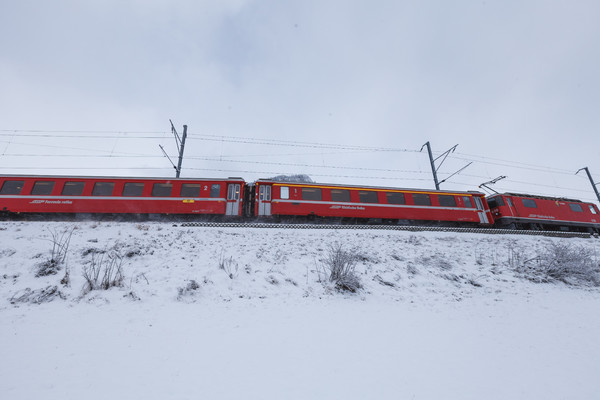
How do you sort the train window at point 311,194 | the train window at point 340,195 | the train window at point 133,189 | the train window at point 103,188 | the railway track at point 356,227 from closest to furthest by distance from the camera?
the railway track at point 356,227 < the train window at point 103,188 < the train window at point 133,189 < the train window at point 311,194 < the train window at point 340,195

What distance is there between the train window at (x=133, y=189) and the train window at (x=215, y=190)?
11.6ft

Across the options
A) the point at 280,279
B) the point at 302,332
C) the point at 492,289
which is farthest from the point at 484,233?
the point at 302,332

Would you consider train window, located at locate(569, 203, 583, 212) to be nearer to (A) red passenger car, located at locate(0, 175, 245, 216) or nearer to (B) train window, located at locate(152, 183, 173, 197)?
(A) red passenger car, located at locate(0, 175, 245, 216)

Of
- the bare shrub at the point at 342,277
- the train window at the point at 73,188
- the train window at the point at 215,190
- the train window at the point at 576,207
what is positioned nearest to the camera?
the bare shrub at the point at 342,277

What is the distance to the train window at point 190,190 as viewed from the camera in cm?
1380

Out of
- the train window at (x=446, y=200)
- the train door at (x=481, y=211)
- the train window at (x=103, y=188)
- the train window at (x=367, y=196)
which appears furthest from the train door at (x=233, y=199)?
the train door at (x=481, y=211)

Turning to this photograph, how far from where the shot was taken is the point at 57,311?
4.16m

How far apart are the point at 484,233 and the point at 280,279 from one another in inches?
506

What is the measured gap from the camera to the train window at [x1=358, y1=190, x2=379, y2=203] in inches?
599

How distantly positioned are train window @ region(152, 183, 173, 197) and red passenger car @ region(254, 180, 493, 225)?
4.53 m

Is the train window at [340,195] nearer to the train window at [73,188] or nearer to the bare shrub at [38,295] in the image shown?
the bare shrub at [38,295]

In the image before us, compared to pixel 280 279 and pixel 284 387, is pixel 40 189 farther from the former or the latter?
pixel 284 387

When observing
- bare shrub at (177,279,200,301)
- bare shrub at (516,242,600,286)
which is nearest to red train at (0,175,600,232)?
bare shrub at (516,242,600,286)

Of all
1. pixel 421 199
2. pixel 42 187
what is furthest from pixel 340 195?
pixel 42 187
